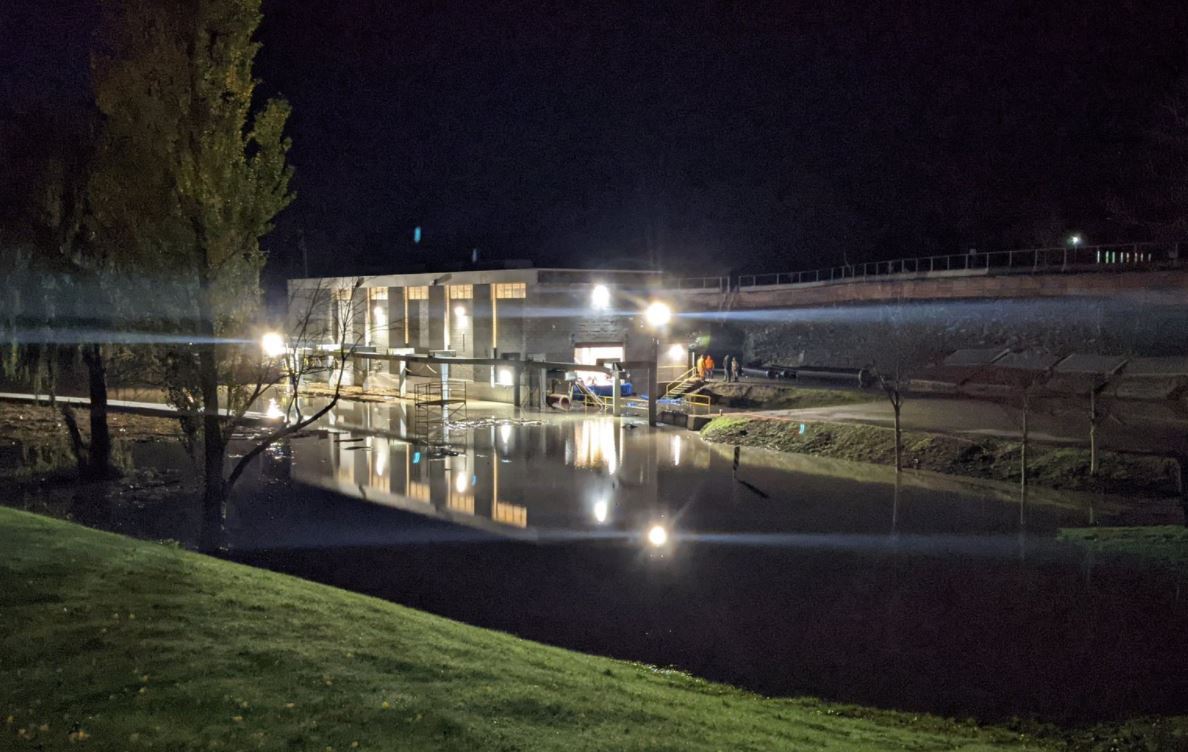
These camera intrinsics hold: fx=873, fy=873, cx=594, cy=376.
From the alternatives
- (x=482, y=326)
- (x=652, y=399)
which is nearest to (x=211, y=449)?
(x=652, y=399)

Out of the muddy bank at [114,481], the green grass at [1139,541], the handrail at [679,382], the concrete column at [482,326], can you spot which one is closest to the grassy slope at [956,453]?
the green grass at [1139,541]

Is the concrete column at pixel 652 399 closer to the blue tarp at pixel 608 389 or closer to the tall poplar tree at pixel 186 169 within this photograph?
the blue tarp at pixel 608 389

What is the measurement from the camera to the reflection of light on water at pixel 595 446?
29.4 metres

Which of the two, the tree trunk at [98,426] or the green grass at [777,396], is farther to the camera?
the green grass at [777,396]

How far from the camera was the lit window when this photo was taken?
47375 millimetres

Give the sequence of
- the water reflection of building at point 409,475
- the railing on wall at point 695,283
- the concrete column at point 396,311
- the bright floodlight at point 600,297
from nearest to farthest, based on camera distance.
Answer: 1. the water reflection of building at point 409,475
2. the bright floodlight at point 600,297
3. the concrete column at point 396,311
4. the railing on wall at point 695,283

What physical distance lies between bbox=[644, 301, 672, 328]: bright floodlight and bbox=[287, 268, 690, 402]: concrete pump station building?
0.17m

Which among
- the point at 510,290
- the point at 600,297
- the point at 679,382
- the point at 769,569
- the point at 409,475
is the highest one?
the point at 510,290

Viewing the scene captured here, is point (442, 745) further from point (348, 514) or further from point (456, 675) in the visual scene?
point (348, 514)

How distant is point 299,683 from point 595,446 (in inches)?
1009

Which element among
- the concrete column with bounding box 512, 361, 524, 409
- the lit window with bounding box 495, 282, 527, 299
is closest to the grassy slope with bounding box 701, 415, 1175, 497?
the concrete column with bounding box 512, 361, 524, 409

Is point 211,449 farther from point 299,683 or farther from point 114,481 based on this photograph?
point 114,481

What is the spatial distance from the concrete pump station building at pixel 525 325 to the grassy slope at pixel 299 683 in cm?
3347

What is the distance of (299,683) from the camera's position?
741 cm
